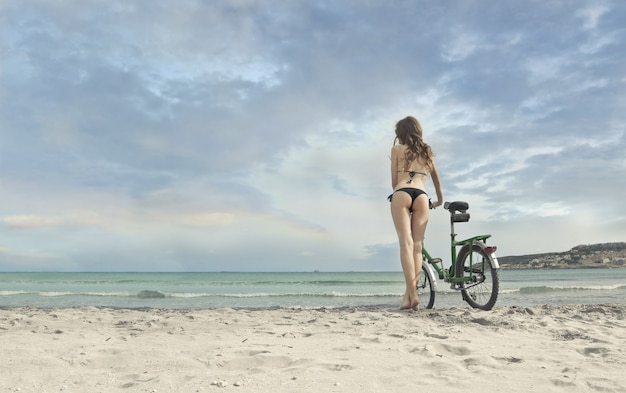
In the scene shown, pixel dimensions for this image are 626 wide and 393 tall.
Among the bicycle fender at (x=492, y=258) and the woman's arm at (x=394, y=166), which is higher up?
the woman's arm at (x=394, y=166)

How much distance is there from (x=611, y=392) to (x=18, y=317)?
689cm

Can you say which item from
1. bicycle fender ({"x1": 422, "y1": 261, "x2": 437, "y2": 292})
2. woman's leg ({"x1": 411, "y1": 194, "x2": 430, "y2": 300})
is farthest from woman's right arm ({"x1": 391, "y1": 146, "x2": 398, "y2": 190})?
bicycle fender ({"x1": 422, "y1": 261, "x2": 437, "y2": 292})

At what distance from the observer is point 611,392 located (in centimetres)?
264

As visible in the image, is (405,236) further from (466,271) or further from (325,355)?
(325,355)

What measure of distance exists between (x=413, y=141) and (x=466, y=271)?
2078 mm

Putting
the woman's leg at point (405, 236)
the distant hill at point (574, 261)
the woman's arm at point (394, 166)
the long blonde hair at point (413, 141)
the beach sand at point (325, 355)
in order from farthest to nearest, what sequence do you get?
1. the distant hill at point (574, 261)
2. the woman's arm at point (394, 166)
3. the long blonde hair at point (413, 141)
4. the woman's leg at point (405, 236)
5. the beach sand at point (325, 355)

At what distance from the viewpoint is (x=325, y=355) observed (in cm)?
350

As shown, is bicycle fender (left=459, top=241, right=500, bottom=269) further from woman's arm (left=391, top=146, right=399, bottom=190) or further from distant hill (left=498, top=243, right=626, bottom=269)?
distant hill (left=498, top=243, right=626, bottom=269)

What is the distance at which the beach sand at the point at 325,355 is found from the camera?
2.83 metres

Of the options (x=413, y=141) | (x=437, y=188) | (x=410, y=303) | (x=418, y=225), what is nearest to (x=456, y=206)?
(x=437, y=188)

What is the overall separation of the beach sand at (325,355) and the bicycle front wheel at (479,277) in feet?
2.47

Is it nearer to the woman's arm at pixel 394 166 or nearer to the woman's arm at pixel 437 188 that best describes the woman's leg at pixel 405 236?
the woman's arm at pixel 394 166

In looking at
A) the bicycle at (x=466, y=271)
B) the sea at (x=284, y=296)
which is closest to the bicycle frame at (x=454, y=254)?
the bicycle at (x=466, y=271)

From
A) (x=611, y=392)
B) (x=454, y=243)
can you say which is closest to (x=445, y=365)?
(x=611, y=392)
